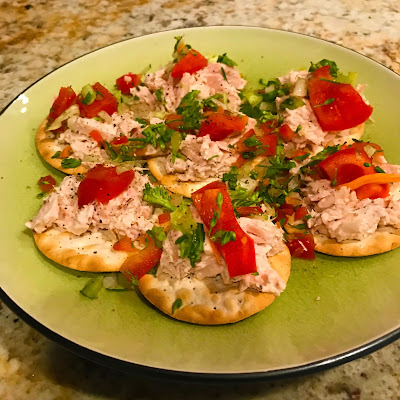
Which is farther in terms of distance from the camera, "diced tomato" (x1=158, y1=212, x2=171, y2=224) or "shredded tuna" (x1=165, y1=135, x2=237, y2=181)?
"shredded tuna" (x1=165, y1=135, x2=237, y2=181)

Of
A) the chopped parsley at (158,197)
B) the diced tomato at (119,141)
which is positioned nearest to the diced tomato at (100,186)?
the chopped parsley at (158,197)

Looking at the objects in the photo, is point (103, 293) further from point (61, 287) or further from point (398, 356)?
point (398, 356)

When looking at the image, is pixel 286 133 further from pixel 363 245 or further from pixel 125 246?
pixel 125 246

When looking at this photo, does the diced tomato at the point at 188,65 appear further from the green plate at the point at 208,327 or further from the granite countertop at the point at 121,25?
the granite countertop at the point at 121,25

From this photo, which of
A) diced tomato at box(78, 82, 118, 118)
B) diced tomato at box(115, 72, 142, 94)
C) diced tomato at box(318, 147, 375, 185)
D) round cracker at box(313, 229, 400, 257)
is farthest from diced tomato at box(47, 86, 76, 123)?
round cracker at box(313, 229, 400, 257)

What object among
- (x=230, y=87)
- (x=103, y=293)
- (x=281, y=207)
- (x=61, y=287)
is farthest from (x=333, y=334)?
(x=230, y=87)

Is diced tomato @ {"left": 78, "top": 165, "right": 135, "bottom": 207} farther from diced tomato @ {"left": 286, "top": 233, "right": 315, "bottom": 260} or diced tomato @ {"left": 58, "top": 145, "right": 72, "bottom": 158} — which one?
diced tomato @ {"left": 286, "top": 233, "right": 315, "bottom": 260}
